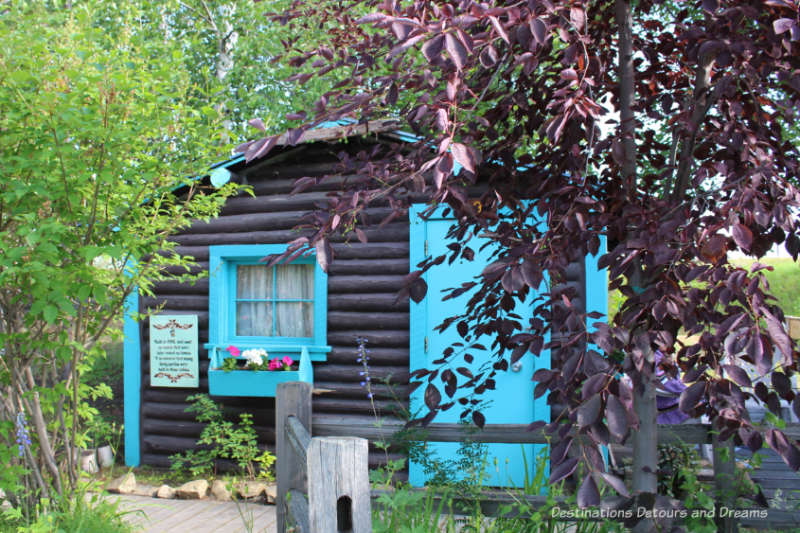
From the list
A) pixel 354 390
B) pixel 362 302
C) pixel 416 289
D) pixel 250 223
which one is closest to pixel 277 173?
pixel 250 223

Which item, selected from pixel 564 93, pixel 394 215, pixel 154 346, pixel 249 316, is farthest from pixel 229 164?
pixel 564 93

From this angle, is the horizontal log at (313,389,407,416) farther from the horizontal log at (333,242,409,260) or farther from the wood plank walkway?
the horizontal log at (333,242,409,260)

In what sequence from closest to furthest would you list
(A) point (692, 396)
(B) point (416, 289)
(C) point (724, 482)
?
(A) point (692, 396) < (B) point (416, 289) < (C) point (724, 482)

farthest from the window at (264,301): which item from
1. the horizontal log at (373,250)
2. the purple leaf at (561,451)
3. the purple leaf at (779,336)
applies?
the purple leaf at (779,336)

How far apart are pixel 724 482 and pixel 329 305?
12.5 feet

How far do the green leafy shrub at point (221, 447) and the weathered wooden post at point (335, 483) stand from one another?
13.8ft

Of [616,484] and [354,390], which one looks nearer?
[616,484]

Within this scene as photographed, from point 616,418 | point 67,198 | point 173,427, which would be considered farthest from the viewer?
point 173,427

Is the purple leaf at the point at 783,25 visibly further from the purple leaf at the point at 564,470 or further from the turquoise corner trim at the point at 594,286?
the turquoise corner trim at the point at 594,286

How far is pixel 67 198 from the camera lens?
10.4 feet

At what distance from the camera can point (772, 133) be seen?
2.27 m

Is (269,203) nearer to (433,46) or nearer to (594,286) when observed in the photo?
(594,286)

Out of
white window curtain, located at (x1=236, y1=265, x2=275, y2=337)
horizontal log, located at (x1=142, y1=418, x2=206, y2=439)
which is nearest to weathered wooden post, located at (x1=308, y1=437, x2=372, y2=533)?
white window curtain, located at (x1=236, y1=265, x2=275, y2=337)

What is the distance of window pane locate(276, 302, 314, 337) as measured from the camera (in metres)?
6.04
